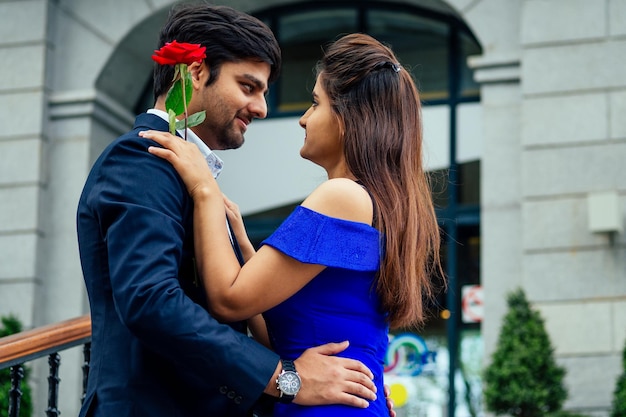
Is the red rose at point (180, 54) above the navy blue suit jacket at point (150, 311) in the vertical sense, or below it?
above

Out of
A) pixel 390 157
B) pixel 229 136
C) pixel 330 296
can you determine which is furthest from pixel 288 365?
pixel 229 136

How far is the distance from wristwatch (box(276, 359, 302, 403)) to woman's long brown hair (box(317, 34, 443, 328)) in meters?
0.36

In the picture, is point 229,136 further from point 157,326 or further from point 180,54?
point 157,326

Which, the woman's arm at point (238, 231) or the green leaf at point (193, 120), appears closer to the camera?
the green leaf at point (193, 120)

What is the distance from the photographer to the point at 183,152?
3301mm

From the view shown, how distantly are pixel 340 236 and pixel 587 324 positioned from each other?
6.44m

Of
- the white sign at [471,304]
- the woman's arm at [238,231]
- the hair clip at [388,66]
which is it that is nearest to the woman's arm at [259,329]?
the woman's arm at [238,231]

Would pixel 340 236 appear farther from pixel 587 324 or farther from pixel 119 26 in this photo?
pixel 119 26

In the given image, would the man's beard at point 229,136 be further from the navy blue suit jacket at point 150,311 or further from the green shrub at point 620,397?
the green shrub at point 620,397

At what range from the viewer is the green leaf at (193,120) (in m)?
3.41

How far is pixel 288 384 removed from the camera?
318 cm

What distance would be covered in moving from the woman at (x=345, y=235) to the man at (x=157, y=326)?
0.24 ft

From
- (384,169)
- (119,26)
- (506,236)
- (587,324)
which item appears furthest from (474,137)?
(384,169)

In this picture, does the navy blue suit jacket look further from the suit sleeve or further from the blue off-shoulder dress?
the blue off-shoulder dress
